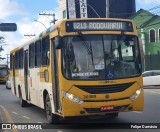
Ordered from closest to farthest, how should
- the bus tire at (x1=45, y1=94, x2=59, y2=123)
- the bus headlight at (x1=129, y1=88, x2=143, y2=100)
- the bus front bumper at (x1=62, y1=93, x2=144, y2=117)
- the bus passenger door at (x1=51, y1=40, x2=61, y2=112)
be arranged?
the bus front bumper at (x1=62, y1=93, x2=144, y2=117)
the bus headlight at (x1=129, y1=88, x2=143, y2=100)
the bus passenger door at (x1=51, y1=40, x2=61, y2=112)
the bus tire at (x1=45, y1=94, x2=59, y2=123)

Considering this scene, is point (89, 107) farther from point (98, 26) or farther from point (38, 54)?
point (38, 54)

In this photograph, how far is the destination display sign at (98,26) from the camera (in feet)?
36.1

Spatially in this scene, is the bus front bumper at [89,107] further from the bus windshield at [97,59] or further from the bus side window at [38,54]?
the bus side window at [38,54]

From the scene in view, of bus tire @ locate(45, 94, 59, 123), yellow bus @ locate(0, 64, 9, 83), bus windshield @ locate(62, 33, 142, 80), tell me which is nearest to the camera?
bus windshield @ locate(62, 33, 142, 80)

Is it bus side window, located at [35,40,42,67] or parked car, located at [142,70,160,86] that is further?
parked car, located at [142,70,160,86]

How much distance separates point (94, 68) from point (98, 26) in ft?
4.21

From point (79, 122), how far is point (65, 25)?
131 inches

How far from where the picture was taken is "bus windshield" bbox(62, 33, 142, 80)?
34.9ft

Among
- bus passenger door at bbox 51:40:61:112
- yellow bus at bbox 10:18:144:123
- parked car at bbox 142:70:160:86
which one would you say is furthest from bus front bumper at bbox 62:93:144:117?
parked car at bbox 142:70:160:86

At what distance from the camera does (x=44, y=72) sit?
12.8 m

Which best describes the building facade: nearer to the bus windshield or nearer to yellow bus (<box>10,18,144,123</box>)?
yellow bus (<box>10,18,144,123</box>)

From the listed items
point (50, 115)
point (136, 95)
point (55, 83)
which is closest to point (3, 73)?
point (50, 115)

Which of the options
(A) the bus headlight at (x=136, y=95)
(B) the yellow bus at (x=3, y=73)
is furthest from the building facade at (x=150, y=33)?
(A) the bus headlight at (x=136, y=95)

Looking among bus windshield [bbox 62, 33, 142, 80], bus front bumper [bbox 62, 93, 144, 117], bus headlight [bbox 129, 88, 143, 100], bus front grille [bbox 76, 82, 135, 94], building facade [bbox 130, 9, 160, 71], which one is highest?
building facade [bbox 130, 9, 160, 71]
